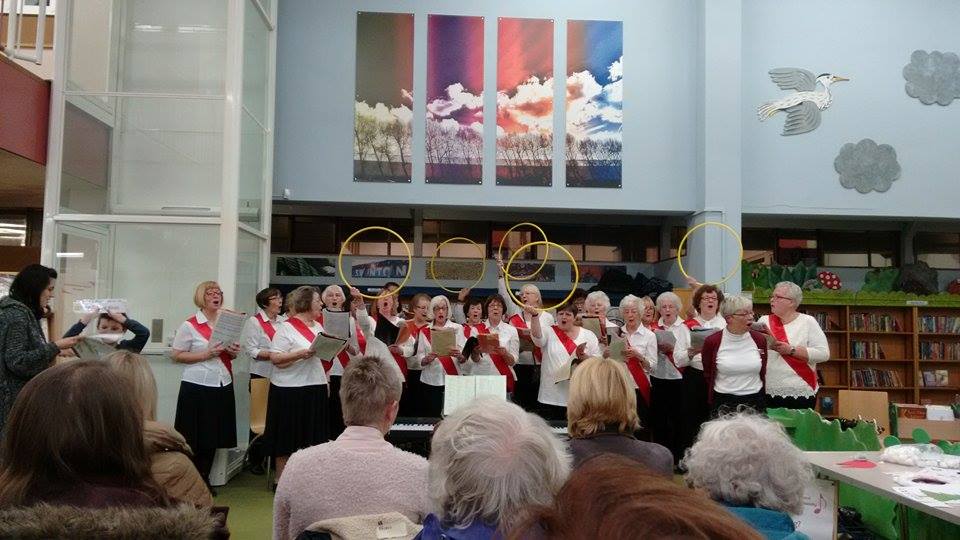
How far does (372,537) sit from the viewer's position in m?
1.71

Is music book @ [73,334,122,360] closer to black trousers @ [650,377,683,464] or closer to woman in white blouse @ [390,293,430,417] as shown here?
woman in white blouse @ [390,293,430,417]

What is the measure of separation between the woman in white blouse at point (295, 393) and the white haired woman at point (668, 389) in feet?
9.20

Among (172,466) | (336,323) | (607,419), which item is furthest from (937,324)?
(172,466)

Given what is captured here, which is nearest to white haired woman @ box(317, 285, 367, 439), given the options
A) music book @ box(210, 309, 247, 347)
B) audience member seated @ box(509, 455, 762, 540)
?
music book @ box(210, 309, 247, 347)

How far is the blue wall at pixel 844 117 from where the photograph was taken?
30.6 ft

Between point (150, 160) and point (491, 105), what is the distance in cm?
415

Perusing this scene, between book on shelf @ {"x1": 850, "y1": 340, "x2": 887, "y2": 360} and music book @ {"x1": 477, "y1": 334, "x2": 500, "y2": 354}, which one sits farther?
book on shelf @ {"x1": 850, "y1": 340, "x2": 887, "y2": 360}

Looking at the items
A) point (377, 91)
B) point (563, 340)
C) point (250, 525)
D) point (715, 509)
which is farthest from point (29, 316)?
point (377, 91)

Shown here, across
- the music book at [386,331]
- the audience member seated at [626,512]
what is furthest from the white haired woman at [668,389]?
the audience member seated at [626,512]

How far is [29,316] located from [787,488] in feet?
12.3

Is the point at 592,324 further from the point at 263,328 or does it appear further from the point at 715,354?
the point at 263,328

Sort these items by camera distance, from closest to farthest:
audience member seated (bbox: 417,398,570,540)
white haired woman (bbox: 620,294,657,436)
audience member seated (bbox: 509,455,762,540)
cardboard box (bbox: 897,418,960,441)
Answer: audience member seated (bbox: 509,455,762,540), audience member seated (bbox: 417,398,570,540), cardboard box (bbox: 897,418,960,441), white haired woman (bbox: 620,294,657,436)

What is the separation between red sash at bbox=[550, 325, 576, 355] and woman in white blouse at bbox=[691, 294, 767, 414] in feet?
3.63

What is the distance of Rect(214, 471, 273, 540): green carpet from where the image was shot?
4.66 meters
